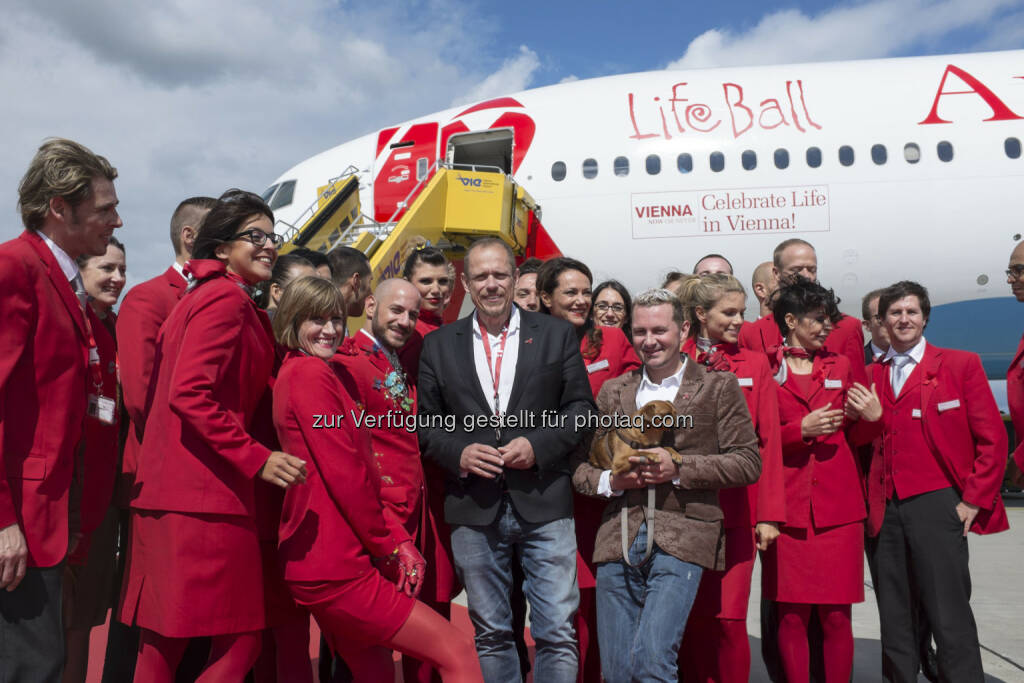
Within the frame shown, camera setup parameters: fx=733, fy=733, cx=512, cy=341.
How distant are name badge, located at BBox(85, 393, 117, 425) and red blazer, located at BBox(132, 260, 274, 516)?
173 mm

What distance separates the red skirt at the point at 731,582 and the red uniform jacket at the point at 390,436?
1.27m

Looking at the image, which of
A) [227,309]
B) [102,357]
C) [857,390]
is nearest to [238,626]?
[227,309]

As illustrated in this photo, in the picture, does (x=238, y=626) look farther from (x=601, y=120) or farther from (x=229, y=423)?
(x=601, y=120)

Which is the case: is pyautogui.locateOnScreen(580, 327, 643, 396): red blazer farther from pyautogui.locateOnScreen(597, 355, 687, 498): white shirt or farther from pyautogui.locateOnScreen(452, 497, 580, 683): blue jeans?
pyautogui.locateOnScreen(452, 497, 580, 683): blue jeans

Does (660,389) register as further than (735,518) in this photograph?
No

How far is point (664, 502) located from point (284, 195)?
10986 mm

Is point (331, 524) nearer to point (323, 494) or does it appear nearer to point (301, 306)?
point (323, 494)

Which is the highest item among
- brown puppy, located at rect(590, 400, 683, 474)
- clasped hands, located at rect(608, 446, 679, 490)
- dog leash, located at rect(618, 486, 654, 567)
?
brown puppy, located at rect(590, 400, 683, 474)

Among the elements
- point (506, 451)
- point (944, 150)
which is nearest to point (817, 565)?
point (506, 451)

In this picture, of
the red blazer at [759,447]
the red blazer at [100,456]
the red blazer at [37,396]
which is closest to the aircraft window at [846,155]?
the red blazer at [759,447]

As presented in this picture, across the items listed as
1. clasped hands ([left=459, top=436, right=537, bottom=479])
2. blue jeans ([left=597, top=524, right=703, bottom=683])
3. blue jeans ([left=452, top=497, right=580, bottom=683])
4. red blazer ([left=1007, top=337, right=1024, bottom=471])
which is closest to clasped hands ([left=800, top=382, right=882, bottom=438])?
red blazer ([left=1007, top=337, right=1024, bottom=471])

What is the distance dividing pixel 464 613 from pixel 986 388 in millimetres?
3482

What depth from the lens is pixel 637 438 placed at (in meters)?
2.85

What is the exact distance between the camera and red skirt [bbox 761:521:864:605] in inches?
131
